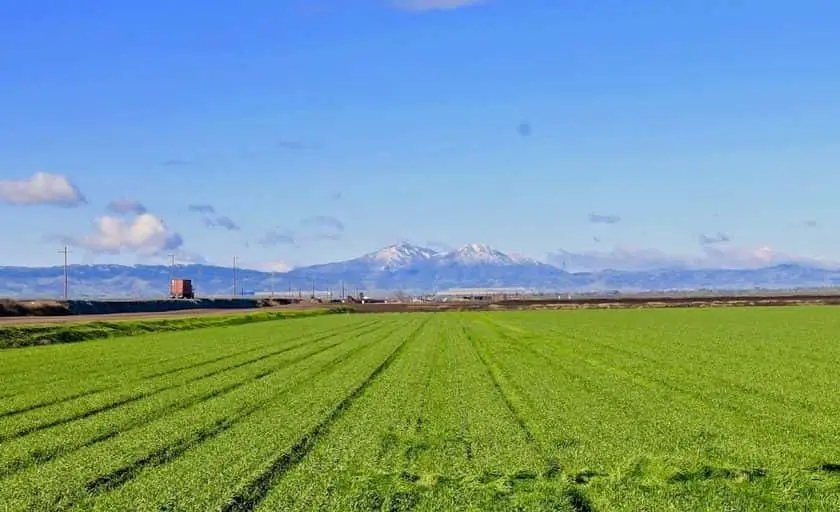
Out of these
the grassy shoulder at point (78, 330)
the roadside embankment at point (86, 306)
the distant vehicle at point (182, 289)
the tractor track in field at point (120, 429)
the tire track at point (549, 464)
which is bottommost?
the tire track at point (549, 464)

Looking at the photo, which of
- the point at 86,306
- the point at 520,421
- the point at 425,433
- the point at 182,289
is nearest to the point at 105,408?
the point at 425,433

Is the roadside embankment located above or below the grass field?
above

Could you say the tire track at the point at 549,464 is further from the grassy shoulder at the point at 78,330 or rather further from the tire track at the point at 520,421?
the grassy shoulder at the point at 78,330

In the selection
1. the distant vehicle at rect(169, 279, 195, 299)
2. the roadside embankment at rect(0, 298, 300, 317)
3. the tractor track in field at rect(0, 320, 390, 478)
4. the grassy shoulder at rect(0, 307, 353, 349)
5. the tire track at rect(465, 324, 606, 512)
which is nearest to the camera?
the tire track at rect(465, 324, 606, 512)

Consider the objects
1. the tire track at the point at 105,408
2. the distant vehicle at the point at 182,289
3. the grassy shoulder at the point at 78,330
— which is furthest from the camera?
the distant vehicle at the point at 182,289

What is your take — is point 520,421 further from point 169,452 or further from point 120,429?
point 120,429

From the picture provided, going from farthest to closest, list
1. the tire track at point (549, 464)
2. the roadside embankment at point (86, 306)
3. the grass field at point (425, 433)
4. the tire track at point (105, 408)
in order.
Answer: the roadside embankment at point (86, 306)
the tire track at point (105, 408)
the grass field at point (425, 433)
the tire track at point (549, 464)

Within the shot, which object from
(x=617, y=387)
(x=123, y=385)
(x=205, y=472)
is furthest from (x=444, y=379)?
(x=205, y=472)

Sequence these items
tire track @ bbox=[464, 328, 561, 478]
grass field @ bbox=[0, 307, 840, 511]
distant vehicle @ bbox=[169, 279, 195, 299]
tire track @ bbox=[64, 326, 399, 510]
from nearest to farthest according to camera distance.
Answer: grass field @ bbox=[0, 307, 840, 511] → tire track @ bbox=[64, 326, 399, 510] → tire track @ bbox=[464, 328, 561, 478] → distant vehicle @ bbox=[169, 279, 195, 299]

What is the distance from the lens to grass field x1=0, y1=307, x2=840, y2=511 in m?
11.6

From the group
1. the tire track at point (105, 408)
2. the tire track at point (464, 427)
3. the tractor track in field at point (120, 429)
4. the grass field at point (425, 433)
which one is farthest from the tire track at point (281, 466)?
the tire track at point (105, 408)

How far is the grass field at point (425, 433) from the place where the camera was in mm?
11648

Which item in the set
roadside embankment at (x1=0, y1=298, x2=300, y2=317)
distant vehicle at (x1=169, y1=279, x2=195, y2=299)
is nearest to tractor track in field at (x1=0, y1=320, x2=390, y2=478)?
roadside embankment at (x1=0, y1=298, x2=300, y2=317)

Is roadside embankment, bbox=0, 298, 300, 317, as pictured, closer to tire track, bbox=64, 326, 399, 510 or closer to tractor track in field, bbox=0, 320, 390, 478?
tractor track in field, bbox=0, 320, 390, 478
